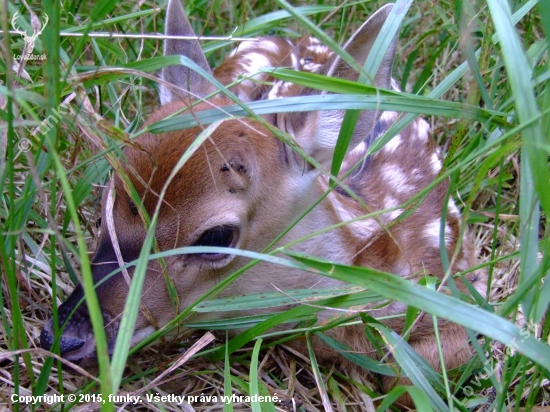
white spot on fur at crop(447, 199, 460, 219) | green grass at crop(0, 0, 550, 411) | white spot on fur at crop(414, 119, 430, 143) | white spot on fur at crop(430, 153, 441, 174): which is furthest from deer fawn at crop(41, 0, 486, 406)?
white spot on fur at crop(414, 119, 430, 143)

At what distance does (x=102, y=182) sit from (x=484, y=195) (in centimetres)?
198

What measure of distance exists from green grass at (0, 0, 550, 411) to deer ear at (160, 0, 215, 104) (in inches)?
7.6

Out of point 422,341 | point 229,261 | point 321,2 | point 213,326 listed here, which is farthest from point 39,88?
point 321,2

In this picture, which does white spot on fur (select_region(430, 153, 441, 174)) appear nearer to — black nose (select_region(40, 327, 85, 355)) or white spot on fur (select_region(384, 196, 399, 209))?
white spot on fur (select_region(384, 196, 399, 209))

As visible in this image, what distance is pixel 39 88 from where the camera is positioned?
6.13 ft

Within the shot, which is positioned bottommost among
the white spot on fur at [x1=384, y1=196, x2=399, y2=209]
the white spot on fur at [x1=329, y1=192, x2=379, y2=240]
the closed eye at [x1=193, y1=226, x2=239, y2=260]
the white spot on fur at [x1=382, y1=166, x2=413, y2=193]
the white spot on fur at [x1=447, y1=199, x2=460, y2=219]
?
the white spot on fur at [x1=447, y1=199, x2=460, y2=219]

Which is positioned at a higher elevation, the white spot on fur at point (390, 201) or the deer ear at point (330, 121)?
the deer ear at point (330, 121)

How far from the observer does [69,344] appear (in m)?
1.96

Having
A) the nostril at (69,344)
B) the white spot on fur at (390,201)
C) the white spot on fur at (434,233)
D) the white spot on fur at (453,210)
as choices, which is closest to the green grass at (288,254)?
the nostril at (69,344)

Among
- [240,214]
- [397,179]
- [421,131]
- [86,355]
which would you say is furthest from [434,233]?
[86,355]

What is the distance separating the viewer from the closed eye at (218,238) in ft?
6.86

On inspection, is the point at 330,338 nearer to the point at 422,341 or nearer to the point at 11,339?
the point at 422,341

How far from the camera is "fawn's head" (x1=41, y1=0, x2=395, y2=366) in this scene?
6.63 feet

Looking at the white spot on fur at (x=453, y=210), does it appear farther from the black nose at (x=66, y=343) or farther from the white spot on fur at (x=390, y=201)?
the black nose at (x=66, y=343)
